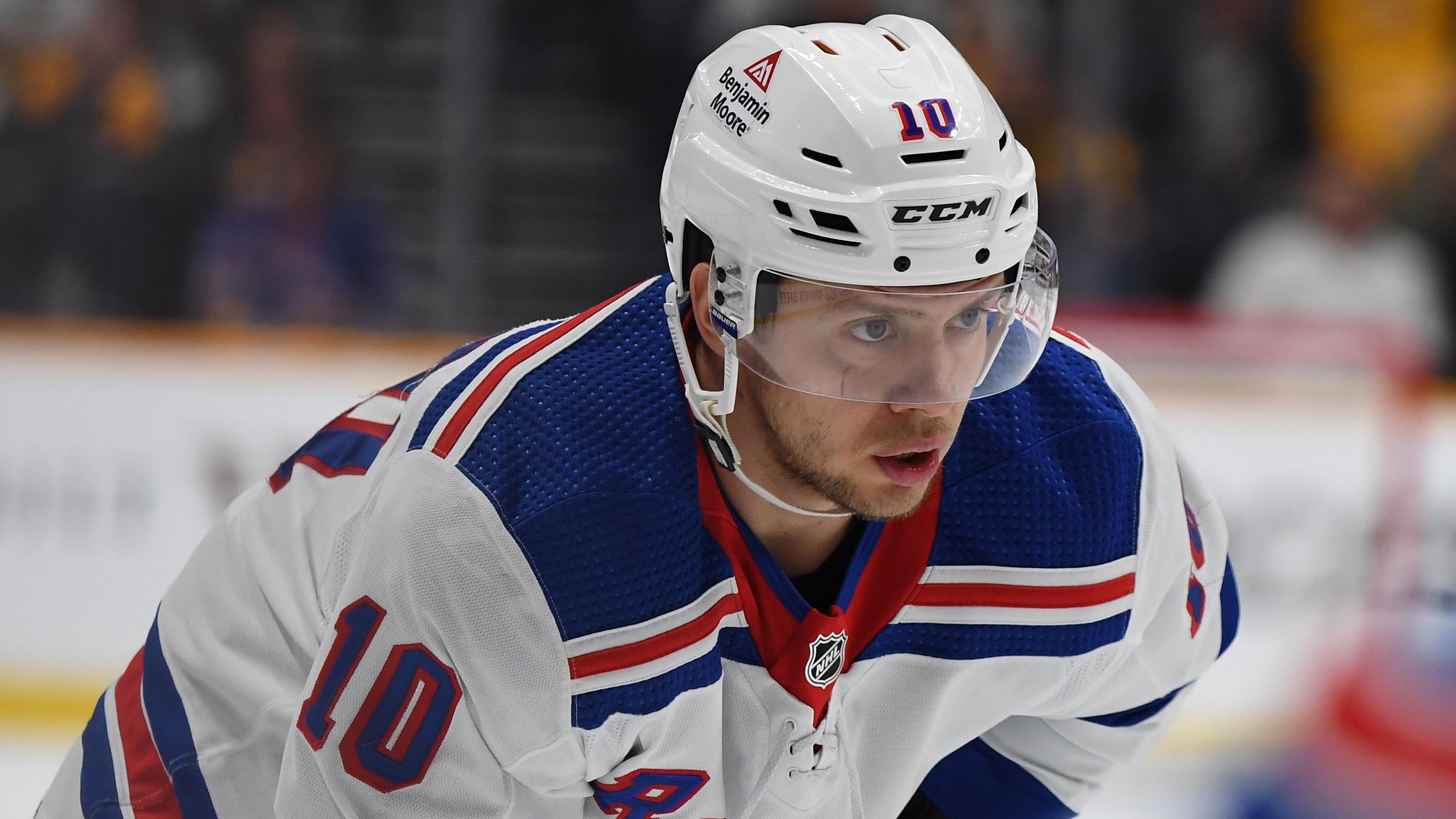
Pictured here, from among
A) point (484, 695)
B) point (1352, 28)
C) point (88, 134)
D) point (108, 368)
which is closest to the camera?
point (484, 695)

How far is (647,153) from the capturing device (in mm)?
4762

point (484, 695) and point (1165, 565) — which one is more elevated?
point (484, 695)

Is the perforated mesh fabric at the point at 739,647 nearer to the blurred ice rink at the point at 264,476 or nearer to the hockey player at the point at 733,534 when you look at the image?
the hockey player at the point at 733,534

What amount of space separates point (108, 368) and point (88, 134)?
736 millimetres

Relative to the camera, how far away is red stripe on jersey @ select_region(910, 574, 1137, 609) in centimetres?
188

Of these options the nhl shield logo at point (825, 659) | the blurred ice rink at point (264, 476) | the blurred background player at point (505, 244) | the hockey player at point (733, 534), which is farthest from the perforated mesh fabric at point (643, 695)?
the blurred background player at point (505, 244)

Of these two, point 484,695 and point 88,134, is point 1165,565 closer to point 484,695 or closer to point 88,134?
point 484,695

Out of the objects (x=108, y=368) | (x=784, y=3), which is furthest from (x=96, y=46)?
(x=784, y=3)

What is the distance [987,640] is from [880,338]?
1.45 ft

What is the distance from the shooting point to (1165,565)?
A: 1.98m

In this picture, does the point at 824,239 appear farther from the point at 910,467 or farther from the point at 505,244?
the point at 505,244

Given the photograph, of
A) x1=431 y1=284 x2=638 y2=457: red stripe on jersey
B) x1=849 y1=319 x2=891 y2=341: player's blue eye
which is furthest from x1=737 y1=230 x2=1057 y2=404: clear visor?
x1=431 y1=284 x2=638 y2=457: red stripe on jersey

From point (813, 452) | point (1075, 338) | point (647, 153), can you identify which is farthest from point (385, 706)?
point (647, 153)

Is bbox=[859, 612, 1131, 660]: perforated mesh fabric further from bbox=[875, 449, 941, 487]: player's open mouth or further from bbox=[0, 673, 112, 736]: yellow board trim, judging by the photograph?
bbox=[0, 673, 112, 736]: yellow board trim
